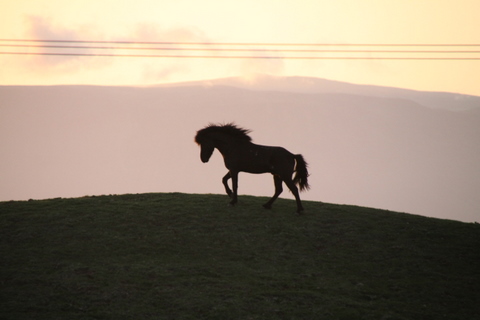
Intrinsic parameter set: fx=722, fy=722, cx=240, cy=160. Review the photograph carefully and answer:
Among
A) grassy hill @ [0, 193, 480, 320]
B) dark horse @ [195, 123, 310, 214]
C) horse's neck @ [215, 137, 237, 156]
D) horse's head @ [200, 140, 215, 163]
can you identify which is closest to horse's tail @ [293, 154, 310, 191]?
dark horse @ [195, 123, 310, 214]

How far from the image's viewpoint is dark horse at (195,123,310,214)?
89.5 ft

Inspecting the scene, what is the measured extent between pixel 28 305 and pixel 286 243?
30.5 feet

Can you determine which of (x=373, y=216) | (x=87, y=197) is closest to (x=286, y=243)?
(x=373, y=216)

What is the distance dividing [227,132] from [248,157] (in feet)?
4.78

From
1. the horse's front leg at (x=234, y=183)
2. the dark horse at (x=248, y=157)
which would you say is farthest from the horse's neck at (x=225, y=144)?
the horse's front leg at (x=234, y=183)

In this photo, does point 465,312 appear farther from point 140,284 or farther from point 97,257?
point 97,257

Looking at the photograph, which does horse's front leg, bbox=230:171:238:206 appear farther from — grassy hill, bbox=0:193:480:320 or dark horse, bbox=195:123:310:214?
grassy hill, bbox=0:193:480:320

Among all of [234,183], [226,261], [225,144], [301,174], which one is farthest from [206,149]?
[226,261]

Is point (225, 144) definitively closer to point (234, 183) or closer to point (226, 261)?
point (234, 183)

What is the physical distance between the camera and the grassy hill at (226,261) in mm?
20172

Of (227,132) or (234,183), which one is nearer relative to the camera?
(234,183)

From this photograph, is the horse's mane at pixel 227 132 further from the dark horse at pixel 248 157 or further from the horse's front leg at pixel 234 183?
the horse's front leg at pixel 234 183

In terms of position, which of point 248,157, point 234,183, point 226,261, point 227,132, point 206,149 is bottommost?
point 226,261

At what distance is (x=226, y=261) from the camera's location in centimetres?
2348
